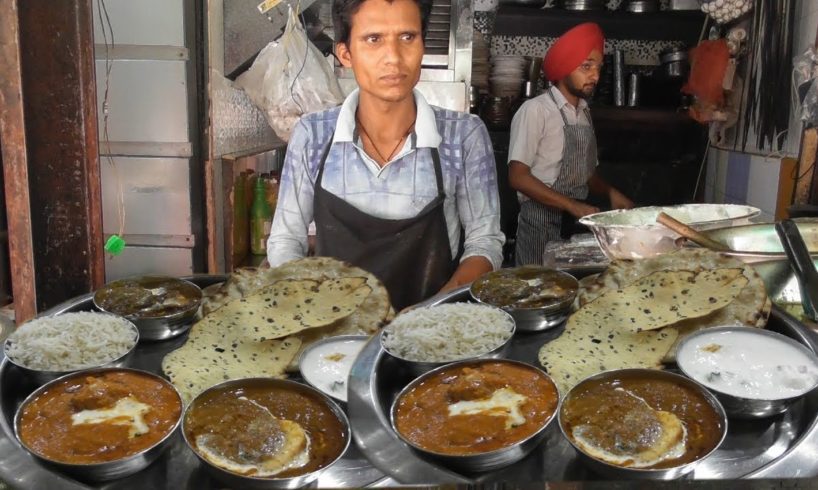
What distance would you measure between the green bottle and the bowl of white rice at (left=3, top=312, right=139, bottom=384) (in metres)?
0.30

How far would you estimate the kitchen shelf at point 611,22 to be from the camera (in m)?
4.27

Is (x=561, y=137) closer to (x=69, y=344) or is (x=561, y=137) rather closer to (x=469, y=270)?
(x=469, y=270)

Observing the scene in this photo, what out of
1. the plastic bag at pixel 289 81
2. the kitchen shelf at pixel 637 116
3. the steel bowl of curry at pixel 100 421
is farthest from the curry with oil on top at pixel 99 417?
the kitchen shelf at pixel 637 116

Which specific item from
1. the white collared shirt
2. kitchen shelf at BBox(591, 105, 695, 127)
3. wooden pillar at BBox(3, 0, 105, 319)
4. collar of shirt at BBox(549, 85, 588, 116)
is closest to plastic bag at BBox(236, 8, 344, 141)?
wooden pillar at BBox(3, 0, 105, 319)

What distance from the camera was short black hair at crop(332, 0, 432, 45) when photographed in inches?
41.6

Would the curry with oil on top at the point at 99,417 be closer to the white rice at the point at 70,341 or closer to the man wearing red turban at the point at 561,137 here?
the white rice at the point at 70,341

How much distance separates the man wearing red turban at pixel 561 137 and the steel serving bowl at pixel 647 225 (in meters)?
0.73

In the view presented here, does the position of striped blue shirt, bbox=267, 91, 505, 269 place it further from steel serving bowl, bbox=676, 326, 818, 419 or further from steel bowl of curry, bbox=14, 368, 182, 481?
steel serving bowl, bbox=676, 326, 818, 419

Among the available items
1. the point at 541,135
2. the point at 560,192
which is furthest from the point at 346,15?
the point at 541,135

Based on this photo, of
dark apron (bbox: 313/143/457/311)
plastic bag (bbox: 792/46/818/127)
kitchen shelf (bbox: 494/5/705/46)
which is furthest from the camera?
kitchen shelf (bbox: 494/5/705/46)

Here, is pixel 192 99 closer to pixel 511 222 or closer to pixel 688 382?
pixel 688 382

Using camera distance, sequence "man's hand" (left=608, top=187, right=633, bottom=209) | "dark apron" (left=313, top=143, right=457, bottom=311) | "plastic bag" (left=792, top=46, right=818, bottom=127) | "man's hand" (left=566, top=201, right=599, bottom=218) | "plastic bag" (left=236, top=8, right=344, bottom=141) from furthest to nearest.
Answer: "plastic bag" (left=792, top=46, right=818, bottom=127) → "man's hand" (left=566, top=201, right=599, bottom=218) → "man's hand" (left=608, top=187, right=633, bottom=209) → "plastic bag" (left=236, top=8, right=344, bottom=141) → "dark apron" (left=313, top=143, right=457, bottom=311)

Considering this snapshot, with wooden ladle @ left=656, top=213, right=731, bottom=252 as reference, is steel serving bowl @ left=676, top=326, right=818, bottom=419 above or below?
below

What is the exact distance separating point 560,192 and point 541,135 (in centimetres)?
33
